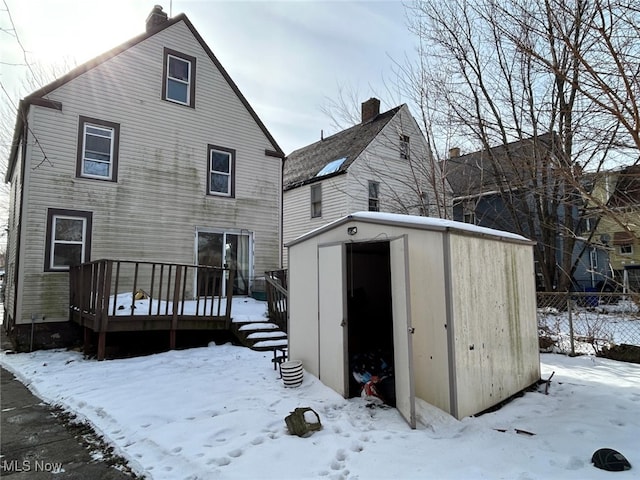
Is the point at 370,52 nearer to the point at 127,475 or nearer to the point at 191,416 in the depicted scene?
the point at 191,416

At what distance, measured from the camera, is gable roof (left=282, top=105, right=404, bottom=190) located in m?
15.8

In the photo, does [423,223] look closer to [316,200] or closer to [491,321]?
[491,321]

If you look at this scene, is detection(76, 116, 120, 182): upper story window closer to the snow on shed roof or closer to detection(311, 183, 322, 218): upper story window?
the snow on shed roof

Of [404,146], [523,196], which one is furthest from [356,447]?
[404,146]

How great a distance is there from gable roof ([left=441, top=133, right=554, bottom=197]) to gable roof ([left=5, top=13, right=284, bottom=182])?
655cm

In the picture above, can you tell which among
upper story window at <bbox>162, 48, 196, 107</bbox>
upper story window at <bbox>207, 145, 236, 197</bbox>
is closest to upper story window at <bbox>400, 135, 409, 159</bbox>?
upper story window at <bbox>207, 145, 236, 197</bbox>

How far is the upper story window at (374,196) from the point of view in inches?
623

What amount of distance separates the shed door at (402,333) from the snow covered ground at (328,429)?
0.21 m

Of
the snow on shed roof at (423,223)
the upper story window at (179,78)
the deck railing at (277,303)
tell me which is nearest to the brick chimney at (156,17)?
the upper story window at (179,78)

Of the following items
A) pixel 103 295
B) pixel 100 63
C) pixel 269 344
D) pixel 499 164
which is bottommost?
pixel 269 344

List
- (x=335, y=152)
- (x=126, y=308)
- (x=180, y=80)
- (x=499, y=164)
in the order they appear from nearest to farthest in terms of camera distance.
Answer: (x=126, y=308) < (x=180, y=80) < (x=499, y=164) < (x=335, y=152)

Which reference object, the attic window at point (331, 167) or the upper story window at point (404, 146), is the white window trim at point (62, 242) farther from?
the upper story window at point (404, 146)

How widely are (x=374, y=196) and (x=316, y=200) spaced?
2459 mm

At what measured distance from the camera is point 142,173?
1044cm
